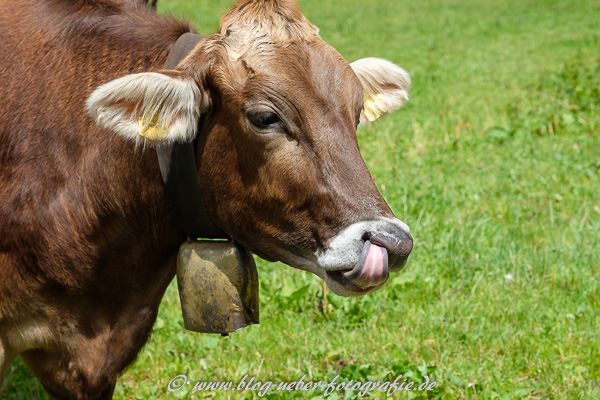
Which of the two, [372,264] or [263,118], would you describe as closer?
[372,264]

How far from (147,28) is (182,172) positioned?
0.70 m

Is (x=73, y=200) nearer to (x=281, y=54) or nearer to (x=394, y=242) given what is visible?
(x=281, y=54)

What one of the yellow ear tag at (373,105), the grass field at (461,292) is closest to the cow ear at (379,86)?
the yellow ear tag at (373,105)

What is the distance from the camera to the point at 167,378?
415 centimetres

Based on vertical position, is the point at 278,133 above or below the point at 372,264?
above

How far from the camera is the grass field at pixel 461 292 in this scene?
404 centimetres

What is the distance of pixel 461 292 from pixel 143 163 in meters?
2.52

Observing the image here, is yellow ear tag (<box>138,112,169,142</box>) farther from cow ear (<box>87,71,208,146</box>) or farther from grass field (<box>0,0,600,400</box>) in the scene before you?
grass field (<box>0,0,600,400</box>)

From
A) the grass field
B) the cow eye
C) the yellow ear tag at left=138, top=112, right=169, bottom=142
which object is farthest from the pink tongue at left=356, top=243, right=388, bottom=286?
the grass field

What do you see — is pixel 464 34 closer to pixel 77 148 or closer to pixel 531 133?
pixel 531 133

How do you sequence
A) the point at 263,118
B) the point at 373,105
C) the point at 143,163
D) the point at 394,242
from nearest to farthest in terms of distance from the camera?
the point at 394,242
the point at 263,118
the point at 143,163
the point at 373,105

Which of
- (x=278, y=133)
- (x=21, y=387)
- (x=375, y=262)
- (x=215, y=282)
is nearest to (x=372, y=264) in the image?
(x=375, y=262)

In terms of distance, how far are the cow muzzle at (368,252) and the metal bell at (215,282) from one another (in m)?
0.49

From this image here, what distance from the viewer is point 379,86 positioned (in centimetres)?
334
